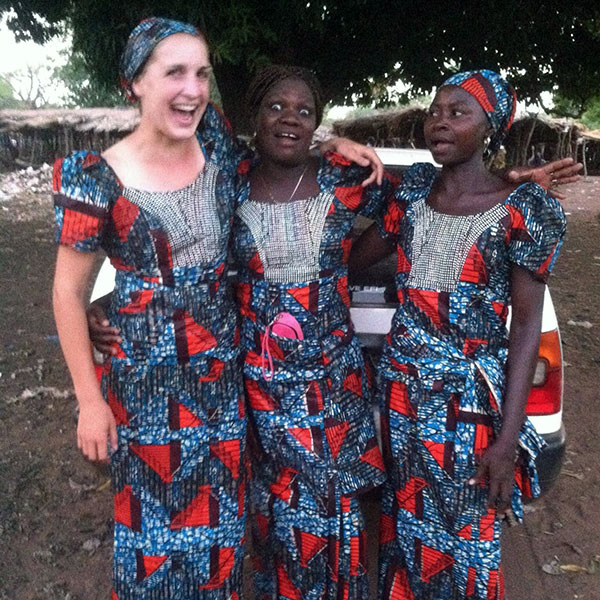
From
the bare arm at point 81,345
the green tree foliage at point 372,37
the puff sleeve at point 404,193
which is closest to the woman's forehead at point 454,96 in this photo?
the puff sleeve at point 404,193

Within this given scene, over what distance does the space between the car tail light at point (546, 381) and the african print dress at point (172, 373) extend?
1.11 m

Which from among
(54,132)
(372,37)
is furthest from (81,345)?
(54,132)

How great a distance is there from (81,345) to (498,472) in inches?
50.6

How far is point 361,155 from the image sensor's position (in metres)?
2.11

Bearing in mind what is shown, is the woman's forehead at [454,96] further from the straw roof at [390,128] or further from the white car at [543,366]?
the straw roof at [390,128]

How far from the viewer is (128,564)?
2.07 m

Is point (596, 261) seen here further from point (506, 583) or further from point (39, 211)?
point (39, 211)

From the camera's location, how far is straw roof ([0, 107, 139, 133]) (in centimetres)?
1839

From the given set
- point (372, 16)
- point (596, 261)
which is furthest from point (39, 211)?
point (596, 261)

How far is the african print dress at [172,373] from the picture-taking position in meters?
1.83

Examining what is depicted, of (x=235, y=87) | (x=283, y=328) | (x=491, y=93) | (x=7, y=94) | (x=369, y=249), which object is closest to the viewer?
(x=491, y=93)

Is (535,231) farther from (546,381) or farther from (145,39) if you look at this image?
(145,39)

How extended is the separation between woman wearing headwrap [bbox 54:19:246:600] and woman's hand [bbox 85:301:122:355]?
0.08 ft

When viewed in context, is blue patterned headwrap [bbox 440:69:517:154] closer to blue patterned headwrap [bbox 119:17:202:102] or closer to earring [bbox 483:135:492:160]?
earring [bbox 483:135:492:160]
